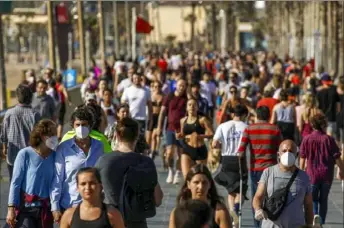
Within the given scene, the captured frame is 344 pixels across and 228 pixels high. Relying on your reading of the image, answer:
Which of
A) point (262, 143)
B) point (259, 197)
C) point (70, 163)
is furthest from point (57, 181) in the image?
point (262, 143)

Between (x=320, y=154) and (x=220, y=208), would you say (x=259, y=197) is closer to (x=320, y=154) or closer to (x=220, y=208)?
(x=220, y=208)

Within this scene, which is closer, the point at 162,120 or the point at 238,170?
the point at 238,170

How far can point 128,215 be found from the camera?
9.51 meters

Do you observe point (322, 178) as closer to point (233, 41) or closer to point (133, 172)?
point (133, 172)

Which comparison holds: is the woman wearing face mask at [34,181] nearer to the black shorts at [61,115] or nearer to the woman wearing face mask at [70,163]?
the woman wearing face mask at [70,163]

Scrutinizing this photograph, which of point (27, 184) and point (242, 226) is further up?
point (27, 184)

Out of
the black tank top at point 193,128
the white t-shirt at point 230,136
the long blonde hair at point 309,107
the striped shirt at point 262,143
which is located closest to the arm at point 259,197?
the striped shirt at point 262,143

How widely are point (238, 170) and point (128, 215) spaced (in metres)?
5.11

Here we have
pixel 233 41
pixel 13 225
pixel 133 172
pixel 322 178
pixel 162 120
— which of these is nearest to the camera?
pixel 133 172

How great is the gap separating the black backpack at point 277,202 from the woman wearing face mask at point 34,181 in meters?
1.86

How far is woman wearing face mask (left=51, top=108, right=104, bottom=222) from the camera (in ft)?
33.4

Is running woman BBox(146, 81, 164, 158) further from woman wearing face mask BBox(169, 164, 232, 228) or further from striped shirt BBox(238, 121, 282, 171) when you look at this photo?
woman wearing face mask BBox(169, 164, 232, 228)

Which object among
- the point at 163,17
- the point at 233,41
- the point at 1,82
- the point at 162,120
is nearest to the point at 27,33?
the point at 233,41

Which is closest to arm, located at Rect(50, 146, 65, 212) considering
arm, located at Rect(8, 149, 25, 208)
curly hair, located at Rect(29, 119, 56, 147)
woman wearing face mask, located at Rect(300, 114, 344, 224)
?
curly hair, located at Rect(29, 119, 56, 147)
